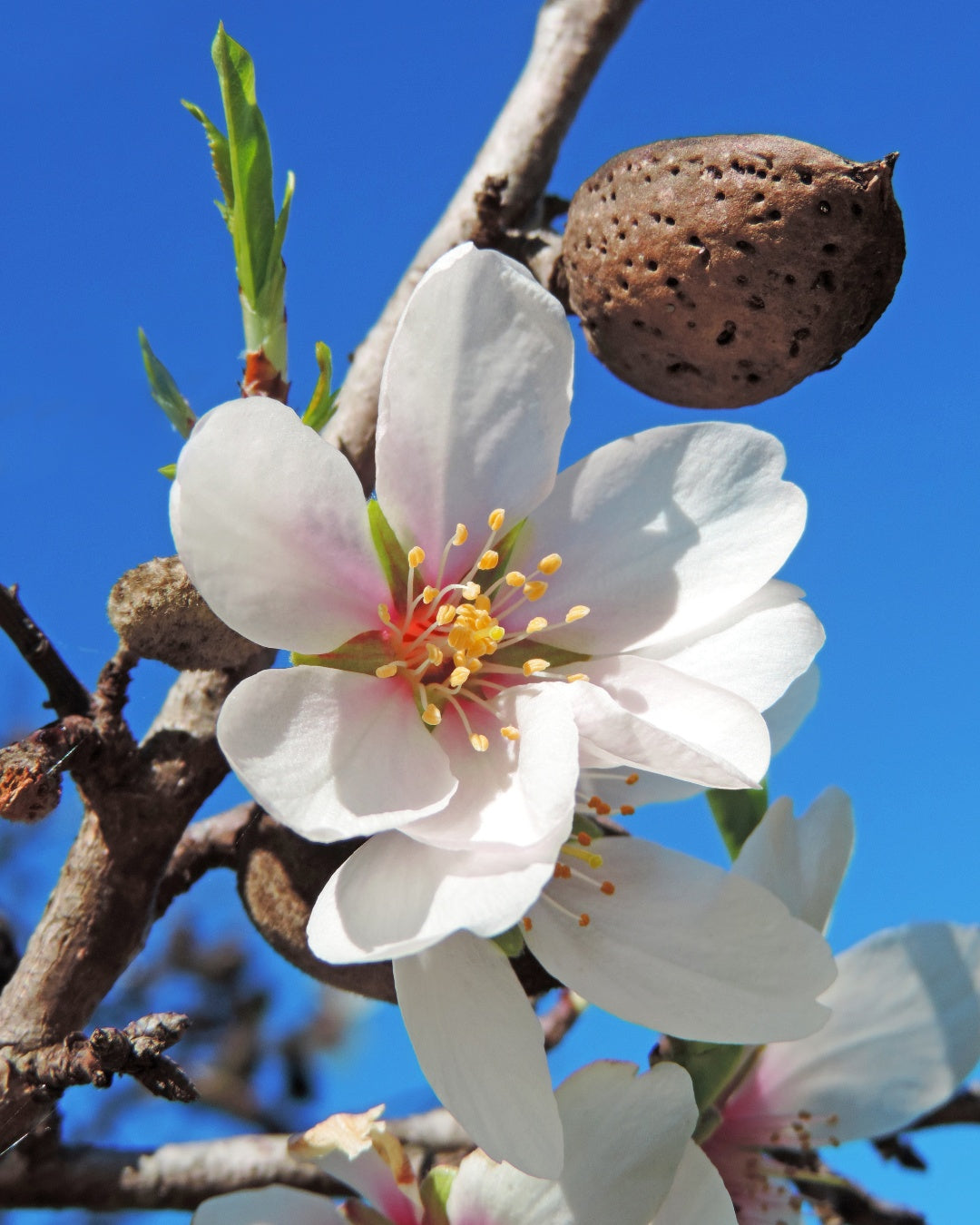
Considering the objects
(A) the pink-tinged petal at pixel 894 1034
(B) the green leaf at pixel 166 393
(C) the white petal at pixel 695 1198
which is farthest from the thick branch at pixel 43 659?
(A) the pink-tinged petal at pixel 894 1034

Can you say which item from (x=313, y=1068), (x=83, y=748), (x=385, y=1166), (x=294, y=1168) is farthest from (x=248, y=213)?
(x=313, y=1068)

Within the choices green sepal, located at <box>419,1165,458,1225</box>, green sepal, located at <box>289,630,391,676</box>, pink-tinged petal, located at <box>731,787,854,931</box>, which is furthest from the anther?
green sepal, located at <box>419,1165,458,1225</box>

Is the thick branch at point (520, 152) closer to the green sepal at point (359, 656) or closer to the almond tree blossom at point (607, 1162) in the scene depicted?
the green sepal at point (359, 656)

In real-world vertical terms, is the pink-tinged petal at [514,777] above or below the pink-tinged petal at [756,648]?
below

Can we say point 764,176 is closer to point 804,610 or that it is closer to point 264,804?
point 804,610

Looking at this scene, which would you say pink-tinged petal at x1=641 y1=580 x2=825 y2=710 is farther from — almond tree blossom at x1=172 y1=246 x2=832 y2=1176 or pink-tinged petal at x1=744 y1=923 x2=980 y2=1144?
pink-tinged petal at x1=744 y1=923 x2=980 y2=1144

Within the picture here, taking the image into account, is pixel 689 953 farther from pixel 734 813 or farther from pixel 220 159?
pixel 220 159

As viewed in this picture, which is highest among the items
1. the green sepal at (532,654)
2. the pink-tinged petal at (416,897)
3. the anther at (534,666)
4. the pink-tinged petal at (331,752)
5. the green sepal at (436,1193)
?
the green sepal at (532,654)

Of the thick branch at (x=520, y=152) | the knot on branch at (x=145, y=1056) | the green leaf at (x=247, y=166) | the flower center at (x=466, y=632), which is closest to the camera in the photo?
the knot on branch at (x=145, y=1056)
